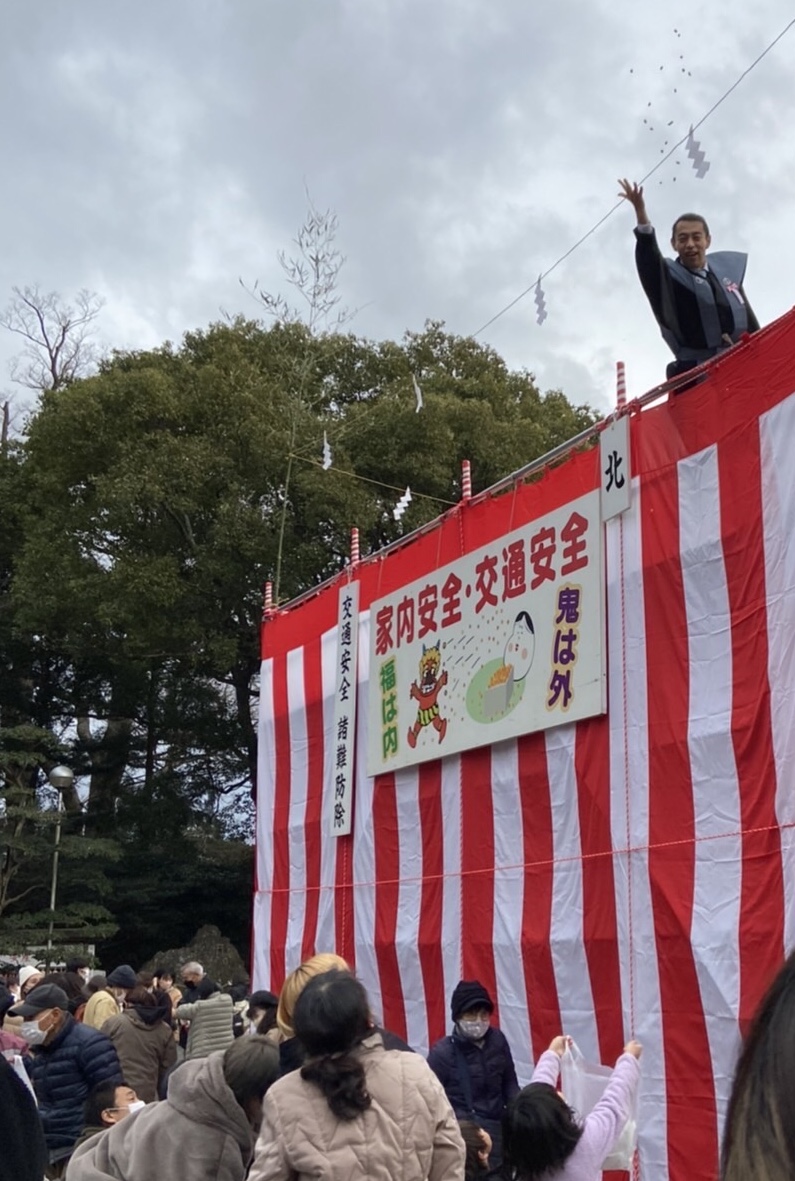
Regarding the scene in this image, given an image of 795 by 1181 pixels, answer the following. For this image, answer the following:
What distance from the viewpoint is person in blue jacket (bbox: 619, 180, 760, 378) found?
5.80m

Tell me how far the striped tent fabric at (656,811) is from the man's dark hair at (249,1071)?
247 cm

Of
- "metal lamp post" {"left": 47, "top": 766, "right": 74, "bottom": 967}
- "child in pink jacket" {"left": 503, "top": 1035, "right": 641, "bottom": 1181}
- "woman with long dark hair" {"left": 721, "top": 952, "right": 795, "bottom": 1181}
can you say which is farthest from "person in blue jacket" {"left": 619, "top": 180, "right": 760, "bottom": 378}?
"metal lamp post" {"left": 47, "top": 766, "right": 74, "bottom": 967}

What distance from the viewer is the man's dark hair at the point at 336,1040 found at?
7.59ft

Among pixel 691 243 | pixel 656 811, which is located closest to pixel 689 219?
→ pixel 691 243

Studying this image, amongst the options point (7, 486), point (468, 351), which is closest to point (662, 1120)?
point (468, 351)

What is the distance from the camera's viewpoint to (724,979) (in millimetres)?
5035

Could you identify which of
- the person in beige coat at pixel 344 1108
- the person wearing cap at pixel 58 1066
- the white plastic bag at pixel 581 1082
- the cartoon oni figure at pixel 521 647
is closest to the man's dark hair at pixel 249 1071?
the person in beige coat at pixel 344 1108

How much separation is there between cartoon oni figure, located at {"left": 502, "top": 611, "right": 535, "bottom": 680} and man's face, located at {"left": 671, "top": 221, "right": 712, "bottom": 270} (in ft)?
6.70

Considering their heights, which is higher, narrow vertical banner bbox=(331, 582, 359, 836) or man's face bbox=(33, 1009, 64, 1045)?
narrow vertical banner bbox=(331, 582, 359, 836)

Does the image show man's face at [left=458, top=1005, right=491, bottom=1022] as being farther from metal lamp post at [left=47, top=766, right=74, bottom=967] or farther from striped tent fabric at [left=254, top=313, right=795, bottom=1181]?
metal lamp post at [left=47, top=766, right=74, bottom=967]

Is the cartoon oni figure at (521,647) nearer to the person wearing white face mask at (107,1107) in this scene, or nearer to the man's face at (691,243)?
the man's face at (691,243)

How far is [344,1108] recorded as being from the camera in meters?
2.31

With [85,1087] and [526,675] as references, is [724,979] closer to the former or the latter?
[526,675]

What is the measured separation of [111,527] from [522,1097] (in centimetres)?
1255
